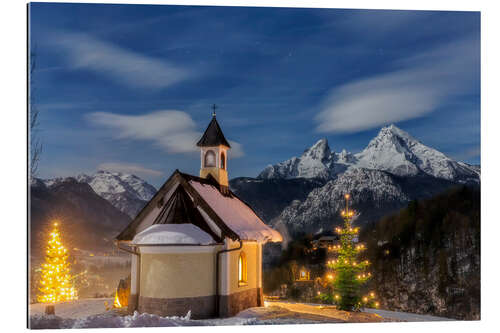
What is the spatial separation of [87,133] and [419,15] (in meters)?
10.7

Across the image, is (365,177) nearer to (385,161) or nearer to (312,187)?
(385,161)

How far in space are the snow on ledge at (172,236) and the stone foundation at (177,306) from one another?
5.33 ft

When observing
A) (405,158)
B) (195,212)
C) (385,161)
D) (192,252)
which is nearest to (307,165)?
(385,161)

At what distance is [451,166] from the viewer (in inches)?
702

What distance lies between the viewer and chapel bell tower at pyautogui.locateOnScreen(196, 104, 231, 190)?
17.0 meters

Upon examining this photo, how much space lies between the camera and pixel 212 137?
55.8 feet

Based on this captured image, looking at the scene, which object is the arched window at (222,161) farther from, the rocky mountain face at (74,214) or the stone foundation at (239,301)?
the rocky mountain face at (74,214)

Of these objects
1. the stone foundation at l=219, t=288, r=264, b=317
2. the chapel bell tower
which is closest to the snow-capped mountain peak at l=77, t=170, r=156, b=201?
the chapel bell tower

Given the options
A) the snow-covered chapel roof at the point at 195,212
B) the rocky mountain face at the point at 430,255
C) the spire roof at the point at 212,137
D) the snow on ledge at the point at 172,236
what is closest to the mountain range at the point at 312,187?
the rocky mountain face at the point at 430,255

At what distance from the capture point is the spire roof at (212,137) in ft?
55.8

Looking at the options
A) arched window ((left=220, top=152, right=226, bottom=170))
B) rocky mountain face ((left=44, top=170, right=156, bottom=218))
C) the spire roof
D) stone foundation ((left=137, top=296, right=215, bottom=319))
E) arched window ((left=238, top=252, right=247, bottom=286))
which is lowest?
A: stone foundation ((left=137, top=296, right=215, bottom=319))

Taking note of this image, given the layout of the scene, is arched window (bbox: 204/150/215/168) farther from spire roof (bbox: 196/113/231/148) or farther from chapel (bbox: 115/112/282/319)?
chapel (bbox: 115/112/282/319)

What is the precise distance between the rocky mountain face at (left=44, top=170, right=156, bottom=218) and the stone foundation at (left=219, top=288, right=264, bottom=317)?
4784 millimetres
